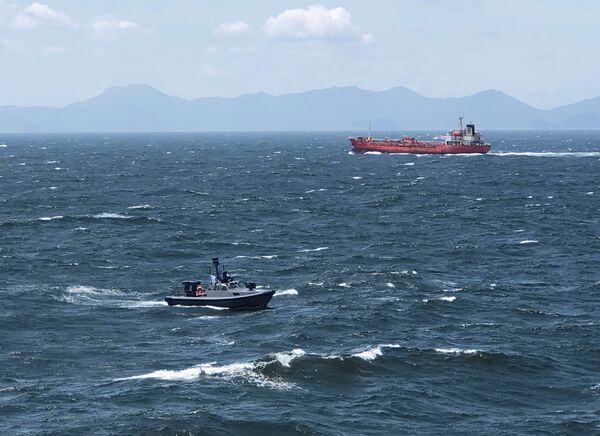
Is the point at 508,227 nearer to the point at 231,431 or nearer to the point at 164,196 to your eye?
the point at 164,196

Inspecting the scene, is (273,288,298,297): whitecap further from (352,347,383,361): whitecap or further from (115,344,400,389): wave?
(352,347,383,361): whitecap

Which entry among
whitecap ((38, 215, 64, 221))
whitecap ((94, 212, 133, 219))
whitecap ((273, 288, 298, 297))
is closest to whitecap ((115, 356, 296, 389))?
whitecap ((273, 288, 298, 297))

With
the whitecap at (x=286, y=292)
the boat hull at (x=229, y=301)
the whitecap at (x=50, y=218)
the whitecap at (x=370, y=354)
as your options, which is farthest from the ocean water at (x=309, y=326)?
the whitecap at (x=50, y=218)

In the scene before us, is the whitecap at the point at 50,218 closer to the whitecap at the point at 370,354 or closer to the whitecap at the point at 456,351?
the whitecap at the point at 370,354

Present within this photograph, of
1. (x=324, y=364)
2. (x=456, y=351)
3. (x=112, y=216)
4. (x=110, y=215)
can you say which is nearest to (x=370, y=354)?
(x=324, y=364)

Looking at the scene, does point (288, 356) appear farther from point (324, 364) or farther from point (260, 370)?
point (260, 370)

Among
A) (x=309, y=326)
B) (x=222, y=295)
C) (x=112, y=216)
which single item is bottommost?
(x=309, y=326)
